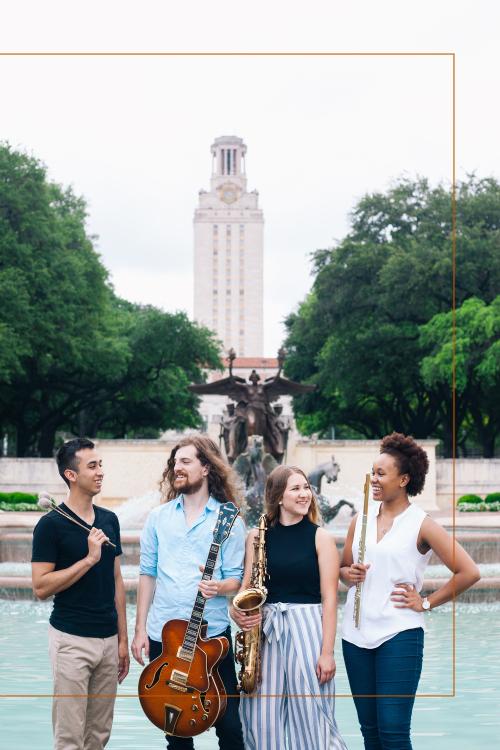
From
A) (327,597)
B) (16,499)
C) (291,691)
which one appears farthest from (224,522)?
(16,499)

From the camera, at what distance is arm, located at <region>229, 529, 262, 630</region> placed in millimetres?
4516

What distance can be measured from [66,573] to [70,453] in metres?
0.54

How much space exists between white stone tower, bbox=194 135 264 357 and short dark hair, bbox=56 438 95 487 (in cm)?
9604

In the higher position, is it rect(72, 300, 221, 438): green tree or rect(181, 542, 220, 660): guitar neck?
rect(72, 300, 221, 438): green tree


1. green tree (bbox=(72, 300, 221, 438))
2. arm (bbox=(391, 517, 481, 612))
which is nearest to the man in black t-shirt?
arm (bbox=(391, 517, 481, 612))

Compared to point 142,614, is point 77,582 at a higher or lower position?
higher

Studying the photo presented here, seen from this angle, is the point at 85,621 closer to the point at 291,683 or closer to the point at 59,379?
the point at 291,683

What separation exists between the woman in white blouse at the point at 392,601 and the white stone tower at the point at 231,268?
3789 inches

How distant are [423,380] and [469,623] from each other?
32.7 metres

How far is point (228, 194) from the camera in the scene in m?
106

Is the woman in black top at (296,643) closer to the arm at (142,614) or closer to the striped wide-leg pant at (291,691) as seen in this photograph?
the striped wide-leg pant at (291,691)

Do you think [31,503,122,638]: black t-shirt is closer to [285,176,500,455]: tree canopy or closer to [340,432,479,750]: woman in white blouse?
[340,432,479,750]: woman in white blouse

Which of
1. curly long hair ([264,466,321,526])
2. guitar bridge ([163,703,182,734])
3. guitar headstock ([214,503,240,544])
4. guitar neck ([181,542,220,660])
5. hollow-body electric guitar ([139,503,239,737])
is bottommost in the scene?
guitar bridge ([163,703,182,734])

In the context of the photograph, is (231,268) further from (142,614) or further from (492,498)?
(142,614)
